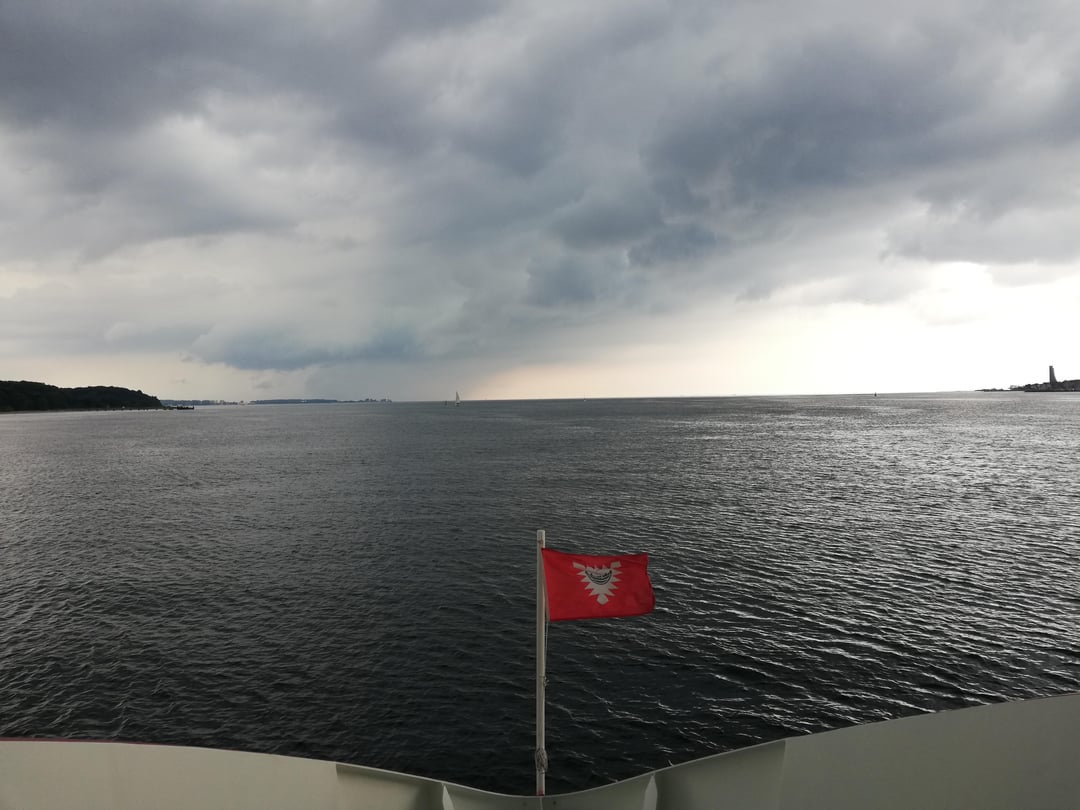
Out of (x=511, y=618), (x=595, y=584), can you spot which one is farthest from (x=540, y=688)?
(x=511, y=618)

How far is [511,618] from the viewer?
2891cm

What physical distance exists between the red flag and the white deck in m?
3.22

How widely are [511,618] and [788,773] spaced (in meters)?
21.4

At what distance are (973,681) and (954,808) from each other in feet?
60.6

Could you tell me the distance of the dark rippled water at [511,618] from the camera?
19875 millimetres

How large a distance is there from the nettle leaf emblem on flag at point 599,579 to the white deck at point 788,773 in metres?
3.55

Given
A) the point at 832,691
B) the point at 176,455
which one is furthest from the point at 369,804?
the point at 176,455

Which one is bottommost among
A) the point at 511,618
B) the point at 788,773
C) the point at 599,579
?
the point at 511,618

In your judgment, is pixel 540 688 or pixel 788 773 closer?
pixel 788 773

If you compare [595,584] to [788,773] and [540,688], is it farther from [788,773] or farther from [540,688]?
[788,773]

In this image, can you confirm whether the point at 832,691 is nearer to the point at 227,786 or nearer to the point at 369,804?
the point at 369,804

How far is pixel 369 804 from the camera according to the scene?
31.5 ft

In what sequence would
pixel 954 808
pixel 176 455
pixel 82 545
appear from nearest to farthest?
pixel 954 808
pixel 82 545
pixel 176 455

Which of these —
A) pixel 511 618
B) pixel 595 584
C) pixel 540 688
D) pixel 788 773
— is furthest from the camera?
pixel 511 618
